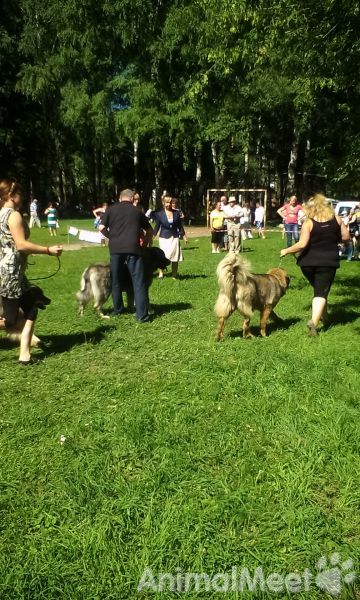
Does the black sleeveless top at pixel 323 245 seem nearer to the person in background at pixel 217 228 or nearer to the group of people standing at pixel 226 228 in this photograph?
the group of people standing at pixel 226 228

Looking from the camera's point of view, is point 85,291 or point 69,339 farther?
point 85,291

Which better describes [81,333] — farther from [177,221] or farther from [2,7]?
[2,7]

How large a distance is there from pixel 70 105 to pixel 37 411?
99.2ft

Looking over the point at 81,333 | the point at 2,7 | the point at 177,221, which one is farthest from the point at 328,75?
the point at 2,7

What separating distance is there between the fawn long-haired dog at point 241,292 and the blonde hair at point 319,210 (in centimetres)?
103

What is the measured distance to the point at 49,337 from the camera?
7.06m

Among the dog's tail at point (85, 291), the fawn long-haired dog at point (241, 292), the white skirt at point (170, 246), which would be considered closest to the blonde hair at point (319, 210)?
the fawn long-haired dog at point (241, 292)

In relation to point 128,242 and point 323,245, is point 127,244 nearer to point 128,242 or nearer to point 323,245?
point 128,242

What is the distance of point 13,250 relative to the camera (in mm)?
5391

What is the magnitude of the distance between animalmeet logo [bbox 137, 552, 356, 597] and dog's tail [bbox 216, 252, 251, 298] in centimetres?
407

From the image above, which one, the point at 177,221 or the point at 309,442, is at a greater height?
the point at 177,221

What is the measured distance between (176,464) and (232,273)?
3250mm

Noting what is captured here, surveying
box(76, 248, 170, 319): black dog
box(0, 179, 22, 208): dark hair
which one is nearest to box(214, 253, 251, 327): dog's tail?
box(76, 248, 170, 319): black dog

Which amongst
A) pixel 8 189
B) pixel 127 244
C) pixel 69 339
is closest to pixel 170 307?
pixel 127 244
